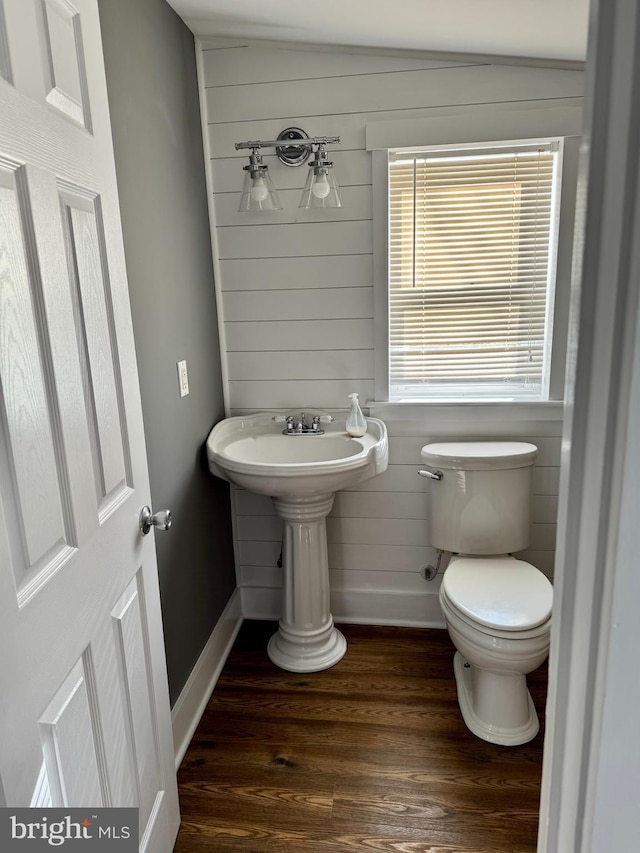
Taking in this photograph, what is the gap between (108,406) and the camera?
114 centimetres

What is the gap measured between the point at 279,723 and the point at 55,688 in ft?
4.02

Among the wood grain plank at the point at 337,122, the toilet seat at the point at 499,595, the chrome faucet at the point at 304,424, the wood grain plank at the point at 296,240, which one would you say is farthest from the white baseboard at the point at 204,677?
the wood grain plank at the point at 337,122

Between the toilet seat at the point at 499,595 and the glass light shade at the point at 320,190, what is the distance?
1.33 m

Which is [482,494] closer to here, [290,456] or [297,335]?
[290,456]

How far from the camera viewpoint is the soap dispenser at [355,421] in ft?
7.11

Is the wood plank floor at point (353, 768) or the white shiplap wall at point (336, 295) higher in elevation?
the white shiplap wall at point (336, 295)

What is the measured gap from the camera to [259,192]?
198cm

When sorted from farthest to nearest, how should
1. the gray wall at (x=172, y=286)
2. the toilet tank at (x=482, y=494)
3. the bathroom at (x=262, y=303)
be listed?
the toilet tank at (x=482, y=494)
the bathroom at (x=262, y=303)
the gray wall at (x=172, y=286)

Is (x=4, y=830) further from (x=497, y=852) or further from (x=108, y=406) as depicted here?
(x=497, y=852)

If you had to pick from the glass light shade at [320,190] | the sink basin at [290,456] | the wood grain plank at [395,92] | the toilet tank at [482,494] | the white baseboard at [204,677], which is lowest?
the white baseboard at [204,677]

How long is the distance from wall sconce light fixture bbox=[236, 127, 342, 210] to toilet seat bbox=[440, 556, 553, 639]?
133cm

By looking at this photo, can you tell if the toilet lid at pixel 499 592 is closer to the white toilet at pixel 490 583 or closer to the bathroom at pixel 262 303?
the white toilet at pixel 490 583

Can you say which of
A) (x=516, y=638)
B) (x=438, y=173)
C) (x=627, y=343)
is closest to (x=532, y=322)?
(x=438, y=173)

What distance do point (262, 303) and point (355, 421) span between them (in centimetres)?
58
